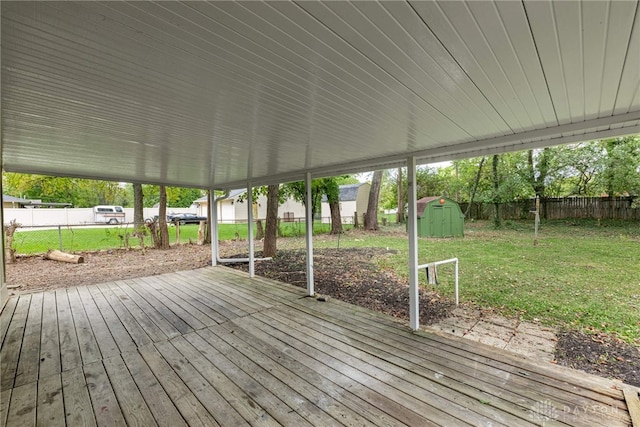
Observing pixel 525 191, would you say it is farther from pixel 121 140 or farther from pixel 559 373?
pixel 121 140

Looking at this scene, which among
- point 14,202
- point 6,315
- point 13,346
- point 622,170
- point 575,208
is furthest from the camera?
point 14,202

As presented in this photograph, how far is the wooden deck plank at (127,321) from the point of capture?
9.62ft

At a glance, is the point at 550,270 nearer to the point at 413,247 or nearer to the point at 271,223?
the point at 413,247

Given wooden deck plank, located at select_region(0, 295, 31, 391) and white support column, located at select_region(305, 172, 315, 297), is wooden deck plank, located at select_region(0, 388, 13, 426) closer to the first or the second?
wooden deck plank, located at select_region(0, 295, 31, 391)

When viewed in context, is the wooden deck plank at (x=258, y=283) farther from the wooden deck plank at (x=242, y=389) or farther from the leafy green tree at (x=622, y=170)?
the leafy green tree at (x=622, y=170)

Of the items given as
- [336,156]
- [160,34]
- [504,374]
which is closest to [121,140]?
[160,34]

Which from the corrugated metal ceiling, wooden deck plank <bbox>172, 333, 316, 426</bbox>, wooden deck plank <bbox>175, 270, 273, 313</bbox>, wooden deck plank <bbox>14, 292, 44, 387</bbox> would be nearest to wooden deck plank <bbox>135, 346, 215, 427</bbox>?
wooden deck plank <bbox>172, 333, 316, 426</bbox>

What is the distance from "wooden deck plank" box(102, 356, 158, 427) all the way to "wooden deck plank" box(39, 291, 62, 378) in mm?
408

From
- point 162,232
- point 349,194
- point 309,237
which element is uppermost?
point 349,194

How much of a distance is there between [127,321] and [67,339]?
0.58 metres

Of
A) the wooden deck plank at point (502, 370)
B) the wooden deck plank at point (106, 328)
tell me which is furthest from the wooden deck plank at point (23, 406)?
the wooden deck plank at point (502, 370)

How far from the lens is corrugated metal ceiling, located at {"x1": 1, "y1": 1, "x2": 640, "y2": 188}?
40.1 inches

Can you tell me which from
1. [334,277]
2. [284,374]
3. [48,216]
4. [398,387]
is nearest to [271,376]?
[284,374]

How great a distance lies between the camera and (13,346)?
9.26ft
